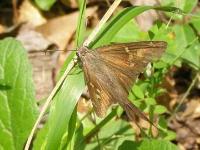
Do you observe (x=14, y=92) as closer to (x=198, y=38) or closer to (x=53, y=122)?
(x=53, y=122)

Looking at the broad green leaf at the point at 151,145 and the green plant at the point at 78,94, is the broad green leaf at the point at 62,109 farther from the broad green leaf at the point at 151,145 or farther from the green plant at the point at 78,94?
the broad green leaf at the point at 151,145

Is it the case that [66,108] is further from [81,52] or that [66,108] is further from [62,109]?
[81,52]

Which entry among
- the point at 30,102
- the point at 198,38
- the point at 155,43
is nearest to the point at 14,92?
the point at 30,102

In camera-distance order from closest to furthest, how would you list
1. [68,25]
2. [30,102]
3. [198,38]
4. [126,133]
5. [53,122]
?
[53,122] → [30,102] → [198,38] → [126,133] → [68,25]

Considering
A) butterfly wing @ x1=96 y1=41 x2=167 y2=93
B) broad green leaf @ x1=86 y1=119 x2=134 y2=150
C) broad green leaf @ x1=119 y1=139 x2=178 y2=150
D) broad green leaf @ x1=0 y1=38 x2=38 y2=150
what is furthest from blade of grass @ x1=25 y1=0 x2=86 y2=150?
broad green leaf @ x1=86 y1=119 x2=134 y2=150

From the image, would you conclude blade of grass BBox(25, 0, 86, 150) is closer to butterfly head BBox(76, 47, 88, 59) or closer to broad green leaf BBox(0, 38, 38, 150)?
butterfly head BBox(76, 47, 88, 59)

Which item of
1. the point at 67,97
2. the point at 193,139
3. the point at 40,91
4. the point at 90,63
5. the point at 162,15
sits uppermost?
the point at 162,15

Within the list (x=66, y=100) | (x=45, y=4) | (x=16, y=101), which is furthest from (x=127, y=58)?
(x=45, y=4)

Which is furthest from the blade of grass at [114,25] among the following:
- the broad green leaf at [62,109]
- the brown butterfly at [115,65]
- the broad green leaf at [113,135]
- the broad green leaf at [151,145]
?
the broad green leaf at [113,135]
